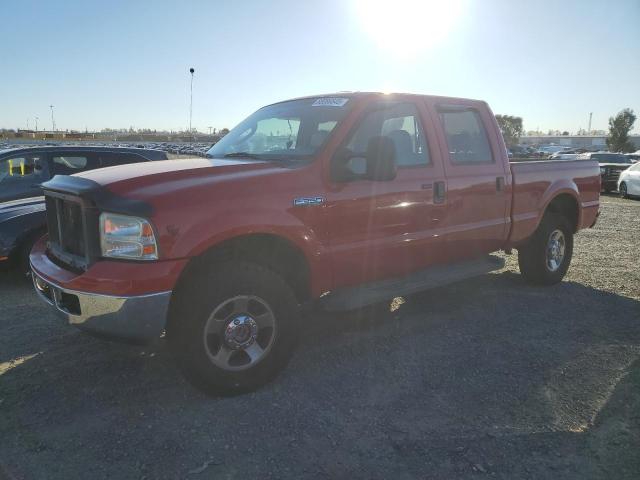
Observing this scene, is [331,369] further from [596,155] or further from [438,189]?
[596,155]

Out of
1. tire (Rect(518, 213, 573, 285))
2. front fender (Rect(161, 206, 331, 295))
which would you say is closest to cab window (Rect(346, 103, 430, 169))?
front fender (Rect(161, 206, 331, 295))

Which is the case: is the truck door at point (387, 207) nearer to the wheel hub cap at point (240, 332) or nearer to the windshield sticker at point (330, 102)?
the windshield sticker at point (330, 102)

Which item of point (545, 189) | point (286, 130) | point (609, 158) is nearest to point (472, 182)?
point (545, 189)

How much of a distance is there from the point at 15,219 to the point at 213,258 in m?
3.43

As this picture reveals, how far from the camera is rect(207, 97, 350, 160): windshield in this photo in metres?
3.81

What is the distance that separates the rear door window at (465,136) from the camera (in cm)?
453

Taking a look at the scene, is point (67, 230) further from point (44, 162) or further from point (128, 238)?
point (44, 162)

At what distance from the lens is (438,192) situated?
4215 mm

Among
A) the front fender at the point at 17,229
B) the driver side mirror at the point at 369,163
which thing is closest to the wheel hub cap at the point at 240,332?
the driver side mirror at the point at 369,163

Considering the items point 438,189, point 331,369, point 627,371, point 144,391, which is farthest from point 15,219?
point 627,371

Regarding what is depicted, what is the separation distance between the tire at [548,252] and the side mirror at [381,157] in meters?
2.87

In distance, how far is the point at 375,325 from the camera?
4551 millimetres

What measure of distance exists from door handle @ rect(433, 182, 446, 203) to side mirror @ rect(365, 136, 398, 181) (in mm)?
799

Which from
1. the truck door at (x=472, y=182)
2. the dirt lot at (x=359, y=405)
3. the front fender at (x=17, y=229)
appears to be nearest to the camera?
the dirt lot at (x=359, y=405)
